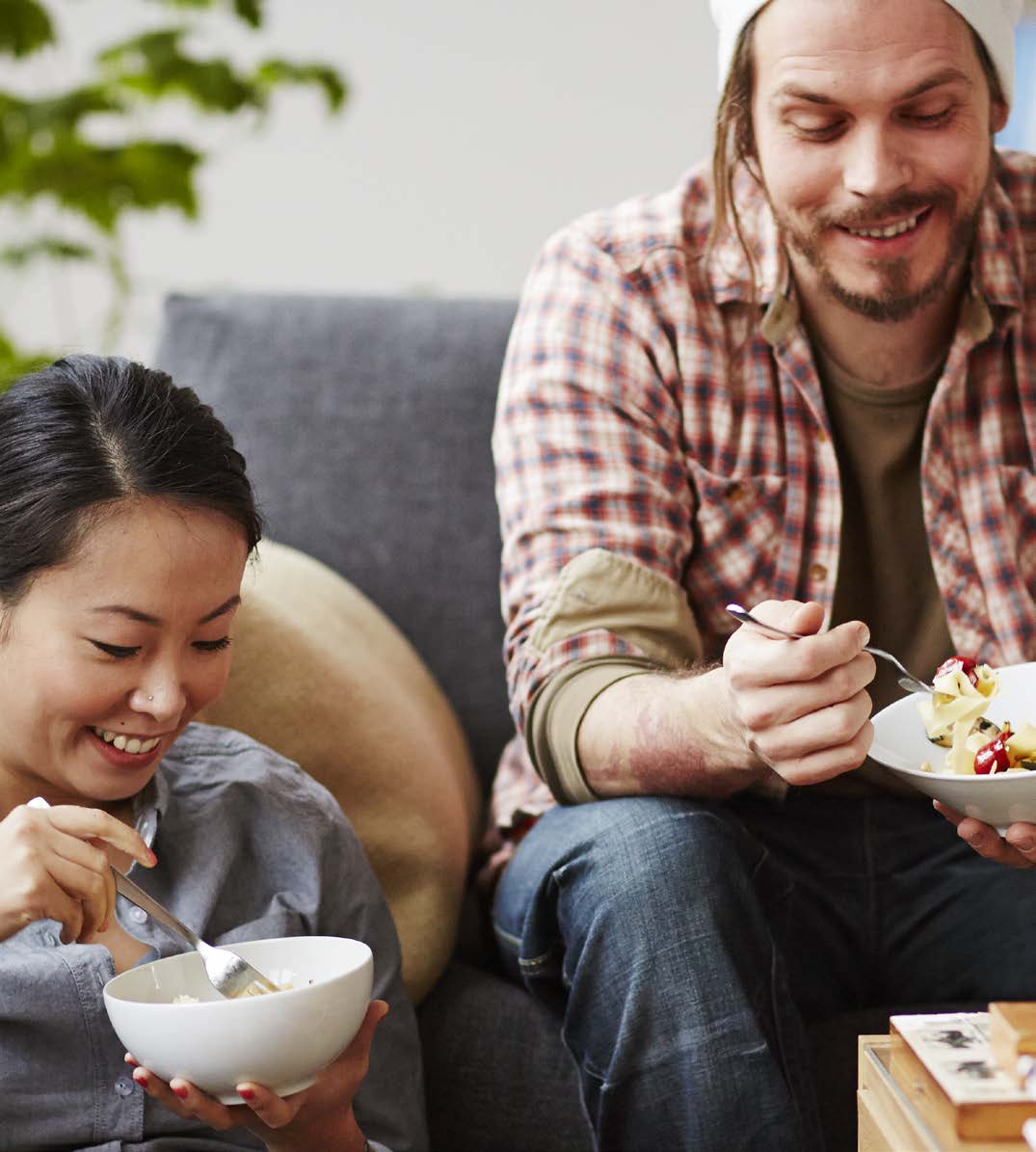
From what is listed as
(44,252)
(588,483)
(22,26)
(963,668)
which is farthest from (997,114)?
(44,252)

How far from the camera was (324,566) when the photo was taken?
1.78 m

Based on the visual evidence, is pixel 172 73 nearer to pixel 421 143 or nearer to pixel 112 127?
pixel 112 127

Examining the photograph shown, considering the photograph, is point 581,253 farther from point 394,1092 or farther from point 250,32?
point 250,32

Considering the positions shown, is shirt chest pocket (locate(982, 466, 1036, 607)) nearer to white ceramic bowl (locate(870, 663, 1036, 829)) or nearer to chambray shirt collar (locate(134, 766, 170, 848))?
white ceramic bowl (locate(870, 663, 1036, 829))

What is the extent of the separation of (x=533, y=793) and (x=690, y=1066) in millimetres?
495

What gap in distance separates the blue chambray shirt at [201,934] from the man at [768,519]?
156 millimetres

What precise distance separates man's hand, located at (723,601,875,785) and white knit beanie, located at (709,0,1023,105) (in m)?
0.70

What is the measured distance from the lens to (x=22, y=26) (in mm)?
1941

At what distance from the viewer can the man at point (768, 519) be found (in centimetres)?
117

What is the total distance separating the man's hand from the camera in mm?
1019

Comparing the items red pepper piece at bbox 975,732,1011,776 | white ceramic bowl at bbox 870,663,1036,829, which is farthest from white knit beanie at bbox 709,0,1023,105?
red pepper piece at bbox 975,732,1011,776

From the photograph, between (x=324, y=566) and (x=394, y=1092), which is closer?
(x=394, y=1092)

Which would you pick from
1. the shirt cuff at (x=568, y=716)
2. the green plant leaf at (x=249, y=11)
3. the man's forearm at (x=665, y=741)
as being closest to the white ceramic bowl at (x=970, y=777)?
the man's forearm at (x=665, y=741)

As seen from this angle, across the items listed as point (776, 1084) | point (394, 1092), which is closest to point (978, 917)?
point (776, 1084)
